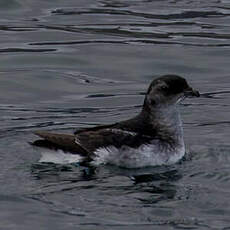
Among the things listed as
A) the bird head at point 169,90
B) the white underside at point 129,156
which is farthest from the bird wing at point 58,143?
the bird head at point 169,90

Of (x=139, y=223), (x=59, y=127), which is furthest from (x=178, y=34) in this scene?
(x=139, y=223)

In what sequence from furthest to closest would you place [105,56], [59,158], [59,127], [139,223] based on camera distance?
[105,56]
[59,127]
[59,158]
[139,223]

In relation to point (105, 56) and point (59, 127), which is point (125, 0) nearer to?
point (105, 56)

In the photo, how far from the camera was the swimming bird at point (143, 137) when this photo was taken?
13398 mm

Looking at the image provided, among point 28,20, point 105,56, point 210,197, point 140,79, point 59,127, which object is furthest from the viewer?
point 28,20

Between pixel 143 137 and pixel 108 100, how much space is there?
159 inches

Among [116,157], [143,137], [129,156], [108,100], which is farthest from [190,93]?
[108,100]

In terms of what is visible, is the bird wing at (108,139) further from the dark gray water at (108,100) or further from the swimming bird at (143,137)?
the dark gray water at (108,100)

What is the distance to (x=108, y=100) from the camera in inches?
691

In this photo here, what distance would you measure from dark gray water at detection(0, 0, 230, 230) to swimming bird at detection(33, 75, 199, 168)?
0.50 ft

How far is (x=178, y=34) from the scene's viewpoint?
21.4m

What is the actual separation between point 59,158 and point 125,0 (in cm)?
1127

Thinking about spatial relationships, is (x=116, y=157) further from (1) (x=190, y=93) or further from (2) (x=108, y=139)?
(1) (x=190, y=93)

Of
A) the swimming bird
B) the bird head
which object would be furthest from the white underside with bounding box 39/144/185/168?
the bird head
